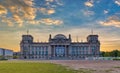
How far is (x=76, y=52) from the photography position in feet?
646

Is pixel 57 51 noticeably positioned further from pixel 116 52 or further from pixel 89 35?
pixel 116 52

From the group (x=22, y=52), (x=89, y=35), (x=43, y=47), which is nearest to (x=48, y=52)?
(x=43, y=47)

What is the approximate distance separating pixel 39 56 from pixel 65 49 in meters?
20.1

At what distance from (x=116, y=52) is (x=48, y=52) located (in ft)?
162

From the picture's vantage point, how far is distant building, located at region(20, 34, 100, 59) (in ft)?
632

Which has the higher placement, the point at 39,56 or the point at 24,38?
the point at 24,38

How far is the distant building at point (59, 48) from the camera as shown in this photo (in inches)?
7589

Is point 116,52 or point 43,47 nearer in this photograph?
point 116,52

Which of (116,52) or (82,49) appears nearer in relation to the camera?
(116,52)

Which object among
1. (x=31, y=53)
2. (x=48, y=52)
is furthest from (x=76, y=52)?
(x=31, y=53)

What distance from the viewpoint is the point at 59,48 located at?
642 feet

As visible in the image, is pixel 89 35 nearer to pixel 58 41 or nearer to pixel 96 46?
pixel 96 46

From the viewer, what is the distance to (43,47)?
19700cm

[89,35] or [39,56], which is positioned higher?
[89,35]
